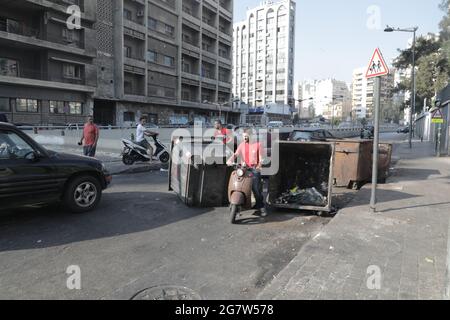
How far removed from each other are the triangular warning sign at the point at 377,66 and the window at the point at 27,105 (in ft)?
112

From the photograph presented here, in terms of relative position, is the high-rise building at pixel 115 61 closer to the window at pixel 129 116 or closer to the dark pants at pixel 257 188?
the window at pixel 129 116

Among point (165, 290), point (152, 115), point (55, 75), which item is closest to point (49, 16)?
point (55, 75)

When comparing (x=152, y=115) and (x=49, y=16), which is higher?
(x=49, y=16)

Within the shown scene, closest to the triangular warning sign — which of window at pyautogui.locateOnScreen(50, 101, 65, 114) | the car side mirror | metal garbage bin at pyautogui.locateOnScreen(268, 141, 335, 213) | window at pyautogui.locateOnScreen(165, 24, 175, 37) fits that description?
metal garbage bin at pyautogui.locateOnScreen(268, 141, 335, 213)

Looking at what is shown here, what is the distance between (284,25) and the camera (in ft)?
396

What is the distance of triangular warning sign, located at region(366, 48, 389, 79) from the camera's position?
6.59m

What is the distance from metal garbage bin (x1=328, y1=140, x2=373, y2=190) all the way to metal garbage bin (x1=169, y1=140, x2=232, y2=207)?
12.1 ft

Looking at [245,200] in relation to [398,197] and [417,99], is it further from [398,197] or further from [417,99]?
[417,99]

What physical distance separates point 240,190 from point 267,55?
123629 millimetres

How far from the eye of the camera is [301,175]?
7852 millimetres

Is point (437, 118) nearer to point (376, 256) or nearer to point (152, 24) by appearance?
point (376, 256)

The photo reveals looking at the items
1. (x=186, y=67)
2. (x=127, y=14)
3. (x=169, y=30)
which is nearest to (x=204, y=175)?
(x=127, y=14)

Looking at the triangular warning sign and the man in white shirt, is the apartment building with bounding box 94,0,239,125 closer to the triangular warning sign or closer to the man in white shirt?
the man in white shirt

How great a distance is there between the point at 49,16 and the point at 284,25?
321ft
